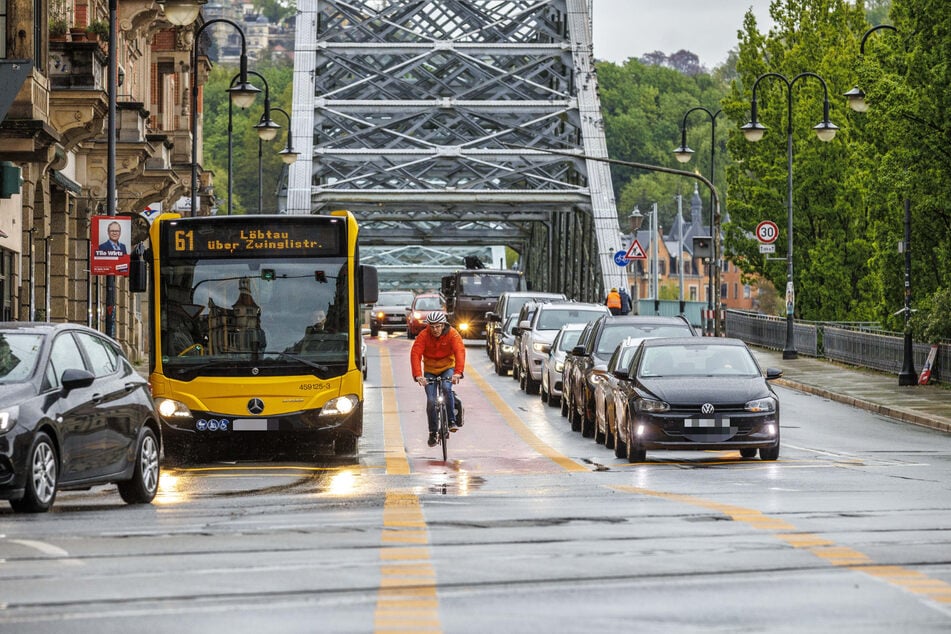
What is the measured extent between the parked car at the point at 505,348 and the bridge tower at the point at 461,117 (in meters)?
24.8

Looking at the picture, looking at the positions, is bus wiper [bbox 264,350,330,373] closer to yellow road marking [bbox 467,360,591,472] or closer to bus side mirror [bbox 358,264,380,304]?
bus side mirror [bbox 358,264,380,304]

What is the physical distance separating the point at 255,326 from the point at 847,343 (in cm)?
2800

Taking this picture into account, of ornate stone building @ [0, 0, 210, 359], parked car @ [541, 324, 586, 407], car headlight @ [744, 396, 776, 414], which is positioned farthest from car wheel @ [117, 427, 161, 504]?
parked car @ [541, 324, 586, 407]

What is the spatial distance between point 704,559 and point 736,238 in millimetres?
47570

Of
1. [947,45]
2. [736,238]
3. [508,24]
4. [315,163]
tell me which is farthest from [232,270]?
[508,24]

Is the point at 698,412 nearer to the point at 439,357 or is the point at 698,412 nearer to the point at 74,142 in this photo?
Result: the point at 439,357

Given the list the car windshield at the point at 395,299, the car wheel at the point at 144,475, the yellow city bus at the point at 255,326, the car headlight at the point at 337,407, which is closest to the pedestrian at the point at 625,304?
the car windshield at the point at 395,299

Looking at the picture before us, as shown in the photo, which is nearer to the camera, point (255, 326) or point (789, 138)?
point (255, 326)

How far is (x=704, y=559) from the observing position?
412 inches

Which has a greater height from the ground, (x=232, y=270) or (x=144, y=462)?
(x=232, y=270)

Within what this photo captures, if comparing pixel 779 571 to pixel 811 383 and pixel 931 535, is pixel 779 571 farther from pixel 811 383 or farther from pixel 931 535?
pixel 811 383

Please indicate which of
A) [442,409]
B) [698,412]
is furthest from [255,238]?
[698,412]

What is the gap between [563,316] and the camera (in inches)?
1452

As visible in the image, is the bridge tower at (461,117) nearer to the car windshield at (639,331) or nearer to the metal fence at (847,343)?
the metal fence at (847,343)
